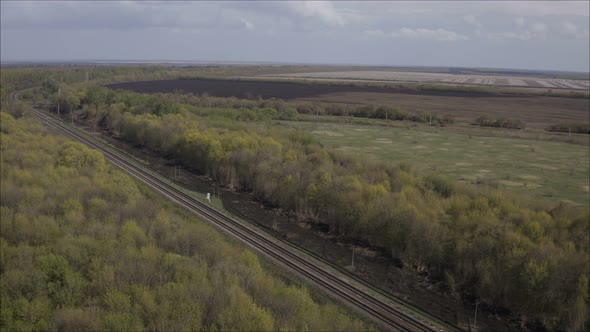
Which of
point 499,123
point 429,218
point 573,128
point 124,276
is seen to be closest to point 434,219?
point 429,218

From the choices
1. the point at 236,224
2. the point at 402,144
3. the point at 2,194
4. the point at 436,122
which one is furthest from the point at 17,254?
the point at 436,122

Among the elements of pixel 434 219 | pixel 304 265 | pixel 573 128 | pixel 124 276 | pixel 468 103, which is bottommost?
pixel 304 265

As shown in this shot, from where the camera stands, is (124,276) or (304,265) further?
(304,265)

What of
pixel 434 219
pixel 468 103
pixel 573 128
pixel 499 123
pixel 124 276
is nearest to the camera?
pixel 124 276

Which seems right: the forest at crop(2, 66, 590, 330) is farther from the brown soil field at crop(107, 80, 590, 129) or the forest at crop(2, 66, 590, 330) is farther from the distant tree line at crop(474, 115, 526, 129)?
the brown soil field at crop(107, 80, 590, 129)

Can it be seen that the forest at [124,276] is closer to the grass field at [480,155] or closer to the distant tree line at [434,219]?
the distant tree line at [434,219]

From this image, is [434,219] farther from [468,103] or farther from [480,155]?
[468,103]

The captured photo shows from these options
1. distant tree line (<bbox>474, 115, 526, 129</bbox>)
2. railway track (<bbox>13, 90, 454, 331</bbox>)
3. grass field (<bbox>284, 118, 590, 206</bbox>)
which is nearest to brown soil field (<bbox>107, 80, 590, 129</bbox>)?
distant tree line (<bbox>474, 115, 526, 129</bbox>)
